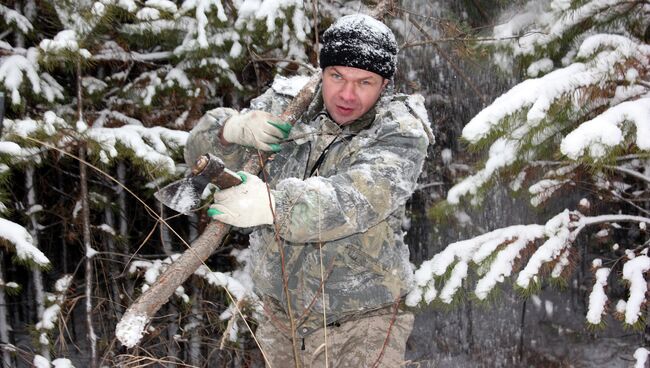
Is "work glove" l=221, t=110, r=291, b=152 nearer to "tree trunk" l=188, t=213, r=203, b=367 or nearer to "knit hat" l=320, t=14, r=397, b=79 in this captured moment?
"knit hat" l=320, t=14, r=397, b=79

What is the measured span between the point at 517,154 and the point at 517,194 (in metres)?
0.58

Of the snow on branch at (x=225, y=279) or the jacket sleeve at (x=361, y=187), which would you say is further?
the snow on branch at (x=225, y=279)

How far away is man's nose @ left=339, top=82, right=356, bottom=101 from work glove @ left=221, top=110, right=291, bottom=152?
0.32m

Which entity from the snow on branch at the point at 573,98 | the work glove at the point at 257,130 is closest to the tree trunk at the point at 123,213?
the work glove at the point at 257,130

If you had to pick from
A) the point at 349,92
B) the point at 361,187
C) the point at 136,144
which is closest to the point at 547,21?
the point at 349,92

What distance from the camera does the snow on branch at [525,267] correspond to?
397 cm

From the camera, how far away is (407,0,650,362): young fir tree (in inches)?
136

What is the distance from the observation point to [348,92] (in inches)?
106

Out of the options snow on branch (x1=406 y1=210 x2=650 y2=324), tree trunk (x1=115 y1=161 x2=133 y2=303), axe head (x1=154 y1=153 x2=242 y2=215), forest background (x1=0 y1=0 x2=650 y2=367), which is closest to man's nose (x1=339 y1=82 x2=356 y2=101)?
forest background (x1=0 y1=0 x2=650 y2=367)

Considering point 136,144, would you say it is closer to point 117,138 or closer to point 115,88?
point 117,138

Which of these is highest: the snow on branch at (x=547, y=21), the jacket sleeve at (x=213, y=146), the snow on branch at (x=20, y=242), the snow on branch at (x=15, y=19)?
the snow on branch at (x=15, y=19)

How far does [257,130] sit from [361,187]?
68 cm

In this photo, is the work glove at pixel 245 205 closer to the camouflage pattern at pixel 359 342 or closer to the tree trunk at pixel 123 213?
the camouflage pattern at pixel 359 342

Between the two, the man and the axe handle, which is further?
the man
